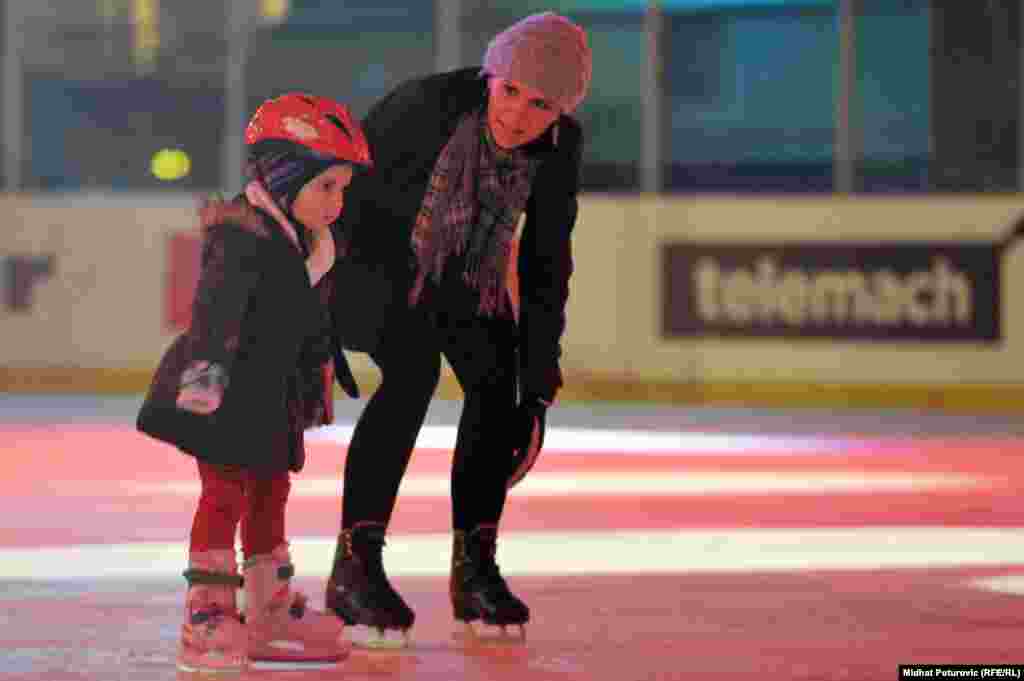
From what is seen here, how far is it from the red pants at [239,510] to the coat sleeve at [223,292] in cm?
21

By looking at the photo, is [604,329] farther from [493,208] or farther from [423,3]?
[493,208]

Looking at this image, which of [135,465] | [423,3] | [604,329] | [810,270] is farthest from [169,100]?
[135,465]

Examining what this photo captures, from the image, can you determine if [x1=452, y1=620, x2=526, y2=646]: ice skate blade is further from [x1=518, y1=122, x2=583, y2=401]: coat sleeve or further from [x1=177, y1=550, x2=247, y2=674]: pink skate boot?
[x1=177, y1=550, x2=247, y2=674]: pink skate boot

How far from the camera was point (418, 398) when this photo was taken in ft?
17.1

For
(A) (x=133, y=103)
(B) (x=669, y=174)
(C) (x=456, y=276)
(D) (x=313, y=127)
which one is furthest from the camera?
(A) (x=133, y=103)

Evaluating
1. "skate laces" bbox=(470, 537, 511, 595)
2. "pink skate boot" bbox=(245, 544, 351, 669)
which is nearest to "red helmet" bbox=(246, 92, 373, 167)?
"pink skate boot" bbox=(245, 544, 351, 669)

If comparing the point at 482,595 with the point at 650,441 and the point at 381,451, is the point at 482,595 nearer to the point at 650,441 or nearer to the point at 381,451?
the point at 381,451

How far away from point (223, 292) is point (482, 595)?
0.90 meters

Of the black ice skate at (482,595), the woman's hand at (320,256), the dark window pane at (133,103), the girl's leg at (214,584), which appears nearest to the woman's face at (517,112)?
the woman's hand at (320,256)

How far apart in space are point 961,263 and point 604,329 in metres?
2.13

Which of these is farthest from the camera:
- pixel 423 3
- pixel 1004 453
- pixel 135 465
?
pixel 423 3

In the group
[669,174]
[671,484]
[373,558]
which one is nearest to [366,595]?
[373,558]

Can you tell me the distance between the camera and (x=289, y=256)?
15.5 feet

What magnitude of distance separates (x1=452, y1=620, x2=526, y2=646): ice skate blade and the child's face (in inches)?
33.8
